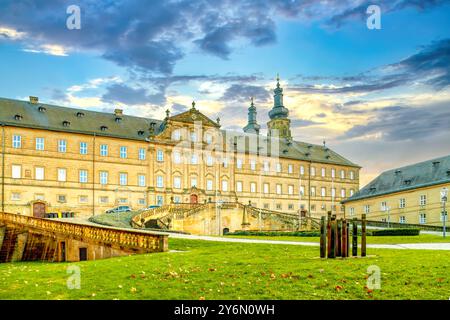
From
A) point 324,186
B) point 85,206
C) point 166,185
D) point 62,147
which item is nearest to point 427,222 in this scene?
point 324,186

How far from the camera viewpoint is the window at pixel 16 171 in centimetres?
5500

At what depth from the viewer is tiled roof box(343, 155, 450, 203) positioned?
5934cm

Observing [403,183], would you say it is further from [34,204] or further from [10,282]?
[10,282]

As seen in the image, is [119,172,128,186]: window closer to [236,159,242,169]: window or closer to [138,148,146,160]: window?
[138,148,146,160]: window

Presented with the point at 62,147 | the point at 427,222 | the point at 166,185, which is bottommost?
the point at 427,222

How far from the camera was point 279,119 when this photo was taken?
99000mm

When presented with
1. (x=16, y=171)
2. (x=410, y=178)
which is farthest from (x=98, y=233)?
(x=410, y=178)

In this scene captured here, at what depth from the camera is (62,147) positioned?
5912cm

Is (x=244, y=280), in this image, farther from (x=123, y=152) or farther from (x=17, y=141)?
(x=123, y=152)

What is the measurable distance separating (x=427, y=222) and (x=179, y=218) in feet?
100

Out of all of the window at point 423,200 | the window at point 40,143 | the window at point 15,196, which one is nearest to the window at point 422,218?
the window at point 423,200

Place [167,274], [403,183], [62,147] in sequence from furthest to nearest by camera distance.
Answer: [403,183] → [62,147] → [167,274]

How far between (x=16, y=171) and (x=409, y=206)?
4833 cm

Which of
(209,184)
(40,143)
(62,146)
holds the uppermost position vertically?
(40,143)
